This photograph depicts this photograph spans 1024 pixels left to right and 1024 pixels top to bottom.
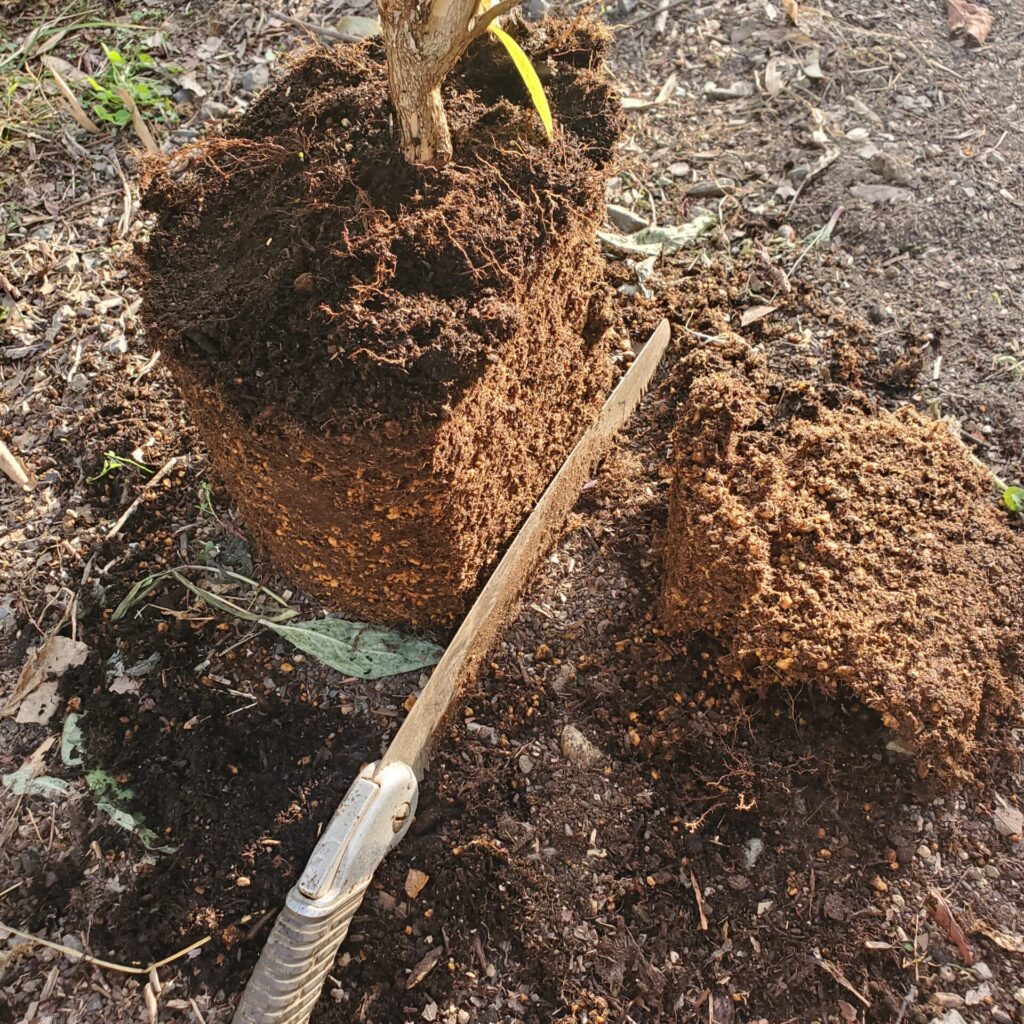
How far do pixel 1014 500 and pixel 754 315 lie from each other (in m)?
0.87

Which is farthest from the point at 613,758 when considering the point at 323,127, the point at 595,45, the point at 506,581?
the point at 595,45

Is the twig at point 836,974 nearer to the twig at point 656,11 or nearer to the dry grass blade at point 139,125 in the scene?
the dry grass blade at point 139,125

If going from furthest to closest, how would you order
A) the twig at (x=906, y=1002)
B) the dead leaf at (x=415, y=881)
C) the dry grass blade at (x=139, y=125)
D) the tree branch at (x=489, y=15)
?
the dry grass blade at (x=139, y=125)
the dead leaf at (x=415, y=881)
the twig at (x=906, y=1002)
the tree branch at (x=489, y=15)

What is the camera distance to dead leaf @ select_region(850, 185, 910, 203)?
275 cm

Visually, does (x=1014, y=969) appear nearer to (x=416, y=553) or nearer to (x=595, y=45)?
(x=416, y=553)

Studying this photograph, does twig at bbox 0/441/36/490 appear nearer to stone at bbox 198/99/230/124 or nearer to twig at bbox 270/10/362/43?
stone at bbox 198/99/230/124

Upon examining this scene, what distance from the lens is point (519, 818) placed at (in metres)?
1.79

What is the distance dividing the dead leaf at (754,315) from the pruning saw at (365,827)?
33.1 inches

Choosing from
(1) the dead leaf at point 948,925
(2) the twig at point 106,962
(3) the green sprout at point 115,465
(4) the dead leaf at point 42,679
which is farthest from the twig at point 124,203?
(1) the dead leaf at point 948,925

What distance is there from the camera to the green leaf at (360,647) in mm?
1923

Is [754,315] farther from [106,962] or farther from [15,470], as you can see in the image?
[106,962]

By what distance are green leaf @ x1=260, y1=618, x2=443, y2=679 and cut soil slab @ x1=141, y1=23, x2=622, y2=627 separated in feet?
0.34

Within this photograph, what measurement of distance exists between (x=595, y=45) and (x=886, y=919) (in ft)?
6.26

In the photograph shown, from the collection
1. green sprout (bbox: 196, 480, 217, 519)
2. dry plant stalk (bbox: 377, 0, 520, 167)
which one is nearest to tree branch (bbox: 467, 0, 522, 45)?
dry plant stalk (bbox: 377, 0, 520, 167)
